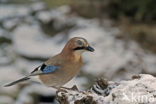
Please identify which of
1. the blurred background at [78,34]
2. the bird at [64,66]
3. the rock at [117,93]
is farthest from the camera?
the blurred background at [78,34]

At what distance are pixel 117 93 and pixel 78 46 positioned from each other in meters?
0.61

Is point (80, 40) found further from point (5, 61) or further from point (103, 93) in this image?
point (5, 61)

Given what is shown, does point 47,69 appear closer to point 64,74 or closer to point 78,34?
point 64,74

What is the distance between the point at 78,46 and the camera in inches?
150

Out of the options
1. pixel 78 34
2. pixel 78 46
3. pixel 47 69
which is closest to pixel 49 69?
pixel 47 69

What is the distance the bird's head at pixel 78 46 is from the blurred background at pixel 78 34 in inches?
119

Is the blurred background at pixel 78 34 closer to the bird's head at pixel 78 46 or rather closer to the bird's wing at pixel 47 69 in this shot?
the bird's wing at pixel 47 69

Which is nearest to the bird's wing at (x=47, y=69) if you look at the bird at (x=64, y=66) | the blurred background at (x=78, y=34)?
the bird at (x=64, y=66)

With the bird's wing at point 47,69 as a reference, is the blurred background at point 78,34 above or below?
above

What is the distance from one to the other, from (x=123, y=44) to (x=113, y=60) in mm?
531

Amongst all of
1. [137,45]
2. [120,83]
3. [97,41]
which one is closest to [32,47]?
[97,41]

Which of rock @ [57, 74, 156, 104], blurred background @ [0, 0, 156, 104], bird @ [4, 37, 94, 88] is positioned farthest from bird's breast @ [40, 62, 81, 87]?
blurred background @ [0, 0, 156, 104]

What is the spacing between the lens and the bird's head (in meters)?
3.74

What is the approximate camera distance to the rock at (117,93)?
134 inches
